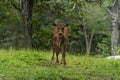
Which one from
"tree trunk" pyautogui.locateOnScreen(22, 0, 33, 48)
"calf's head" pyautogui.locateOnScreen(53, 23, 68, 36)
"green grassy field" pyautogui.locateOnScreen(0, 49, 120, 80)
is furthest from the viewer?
"tree trunk" pyautogui.locateOnScreen(22, 0, 33, 48)

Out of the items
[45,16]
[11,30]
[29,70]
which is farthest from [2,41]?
[29,70]

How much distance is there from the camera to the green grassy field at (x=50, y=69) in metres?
8.83

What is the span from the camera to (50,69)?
10.1m

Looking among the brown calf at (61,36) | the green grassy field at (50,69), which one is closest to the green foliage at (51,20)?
the brown calf at (61,36)

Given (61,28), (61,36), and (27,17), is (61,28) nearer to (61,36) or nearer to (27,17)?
(61,36)

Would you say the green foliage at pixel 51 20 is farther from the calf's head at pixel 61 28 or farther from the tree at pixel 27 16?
the calf's head at pixel 61 28

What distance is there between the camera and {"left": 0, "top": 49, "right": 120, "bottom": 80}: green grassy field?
8828mm

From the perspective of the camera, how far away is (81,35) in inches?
1838

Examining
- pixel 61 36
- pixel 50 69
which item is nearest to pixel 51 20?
pixel 61 36

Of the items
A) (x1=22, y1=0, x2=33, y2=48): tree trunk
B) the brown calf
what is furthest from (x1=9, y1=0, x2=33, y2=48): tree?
the brown calf

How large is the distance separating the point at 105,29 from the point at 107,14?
5.24m

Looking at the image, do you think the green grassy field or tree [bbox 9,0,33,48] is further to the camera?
tree [bbox 9,0,33,48]

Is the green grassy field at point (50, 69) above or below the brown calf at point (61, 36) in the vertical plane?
below

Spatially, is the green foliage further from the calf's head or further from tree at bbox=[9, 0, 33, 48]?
the calf's head
